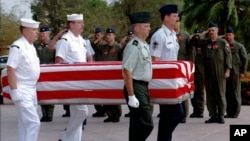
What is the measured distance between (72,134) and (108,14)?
2913 centimetres

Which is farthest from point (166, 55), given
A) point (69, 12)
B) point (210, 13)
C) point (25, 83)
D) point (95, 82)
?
point (210, 13)

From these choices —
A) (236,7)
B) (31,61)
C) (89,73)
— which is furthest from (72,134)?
(236,7)

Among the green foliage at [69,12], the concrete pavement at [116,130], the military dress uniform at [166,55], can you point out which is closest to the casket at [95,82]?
the military dress uniform at [166,55]

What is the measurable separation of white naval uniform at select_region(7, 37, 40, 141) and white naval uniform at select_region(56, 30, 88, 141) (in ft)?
3.39

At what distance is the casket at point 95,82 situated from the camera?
7074 mm


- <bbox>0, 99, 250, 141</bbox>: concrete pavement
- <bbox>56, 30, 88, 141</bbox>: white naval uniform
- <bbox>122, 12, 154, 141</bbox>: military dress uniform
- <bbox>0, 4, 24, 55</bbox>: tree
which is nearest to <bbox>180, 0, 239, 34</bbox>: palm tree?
<bbox>0, 4, 24, 55</bbox>: tree

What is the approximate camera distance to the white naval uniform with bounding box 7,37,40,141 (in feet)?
21.7

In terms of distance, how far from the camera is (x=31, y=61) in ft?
22.1

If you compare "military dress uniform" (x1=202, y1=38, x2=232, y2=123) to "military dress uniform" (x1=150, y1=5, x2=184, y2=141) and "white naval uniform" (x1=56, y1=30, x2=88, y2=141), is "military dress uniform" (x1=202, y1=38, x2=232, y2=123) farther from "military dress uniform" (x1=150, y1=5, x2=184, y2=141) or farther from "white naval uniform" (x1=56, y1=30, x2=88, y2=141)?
"white naval uniform" (x1=56, y1=30, x2=88, y2=141)

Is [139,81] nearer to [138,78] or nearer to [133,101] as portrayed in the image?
[138,78]

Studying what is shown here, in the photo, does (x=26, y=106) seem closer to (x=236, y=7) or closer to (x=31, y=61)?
(x=31, y=61)

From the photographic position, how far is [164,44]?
25.7 feet

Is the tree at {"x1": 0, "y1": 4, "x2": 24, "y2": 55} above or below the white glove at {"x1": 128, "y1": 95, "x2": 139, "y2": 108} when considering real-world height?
below

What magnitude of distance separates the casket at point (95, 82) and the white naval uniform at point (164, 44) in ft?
1.31
